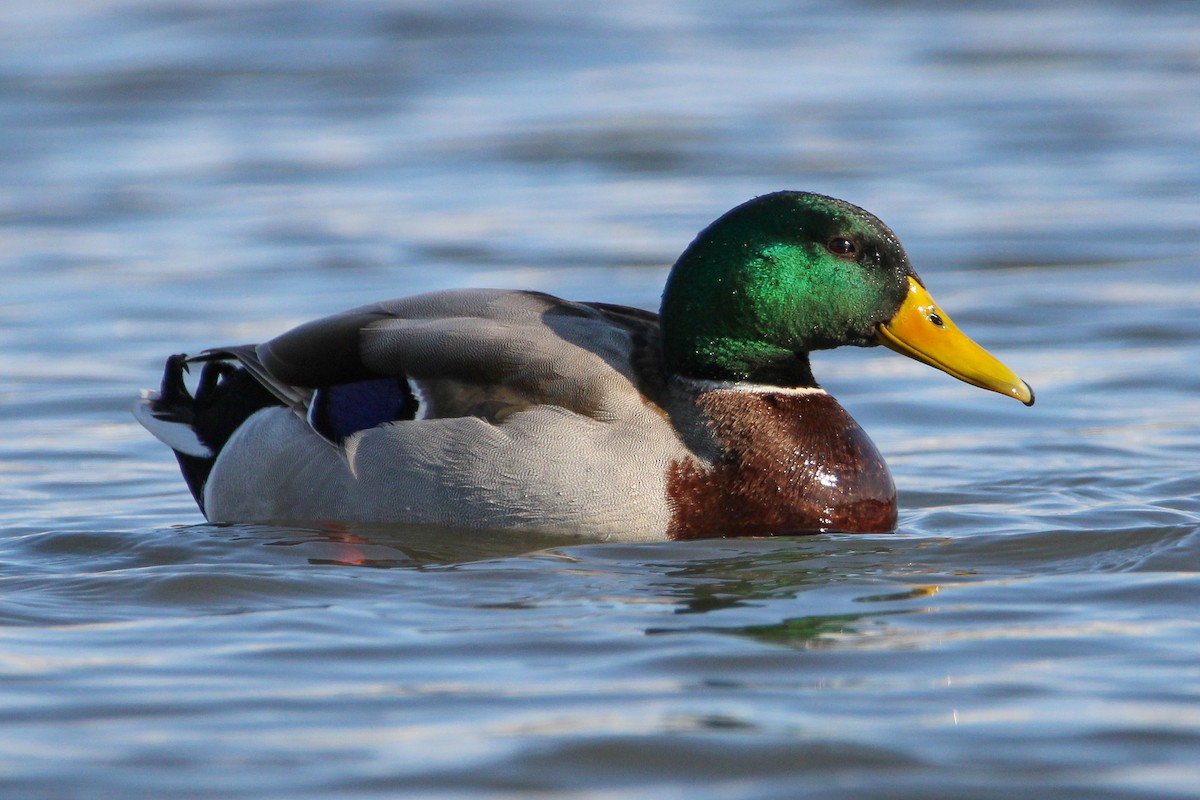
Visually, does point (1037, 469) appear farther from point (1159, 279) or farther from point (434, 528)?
point (1159, 279)

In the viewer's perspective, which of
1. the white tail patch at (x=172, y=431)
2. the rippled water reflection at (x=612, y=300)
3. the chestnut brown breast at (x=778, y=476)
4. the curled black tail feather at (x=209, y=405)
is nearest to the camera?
the rippled water reflection at (x=612, y=300)

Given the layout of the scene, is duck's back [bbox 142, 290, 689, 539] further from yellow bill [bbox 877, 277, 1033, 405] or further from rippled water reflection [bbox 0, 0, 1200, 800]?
yellow bill [bbox 877, 277, 1033, 405]

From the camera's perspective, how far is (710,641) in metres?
5.03

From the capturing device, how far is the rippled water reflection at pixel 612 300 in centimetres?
443

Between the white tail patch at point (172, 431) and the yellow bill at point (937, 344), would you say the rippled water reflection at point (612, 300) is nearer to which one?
the white tail patch at point (172, 431)

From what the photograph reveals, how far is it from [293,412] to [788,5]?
12290 millimetres

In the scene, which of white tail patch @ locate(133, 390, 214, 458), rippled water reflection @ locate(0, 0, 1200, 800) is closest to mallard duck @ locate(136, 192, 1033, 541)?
rippled water reflection @ locate(0, 0, 1200, 800)

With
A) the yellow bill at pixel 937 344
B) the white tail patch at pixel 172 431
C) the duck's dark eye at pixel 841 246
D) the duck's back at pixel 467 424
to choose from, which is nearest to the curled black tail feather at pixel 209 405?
the white tail patch at pixel 172 431

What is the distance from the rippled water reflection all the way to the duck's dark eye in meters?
0.90

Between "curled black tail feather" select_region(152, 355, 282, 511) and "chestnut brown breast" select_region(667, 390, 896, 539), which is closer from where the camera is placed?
"chestnut brown breast" select_region(667, 390, 896, 539)

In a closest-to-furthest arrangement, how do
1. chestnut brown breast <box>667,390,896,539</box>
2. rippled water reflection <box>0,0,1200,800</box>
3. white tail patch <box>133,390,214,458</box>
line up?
rippled water reflection <box>0,0,1200,800</box>, chestnut brown breast <box>667,390,896,539</box>, white tail patch <box>133,390,214,458</box>

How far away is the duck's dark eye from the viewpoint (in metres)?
6.30

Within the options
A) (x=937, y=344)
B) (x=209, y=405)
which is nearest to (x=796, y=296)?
(x=937, y=344)

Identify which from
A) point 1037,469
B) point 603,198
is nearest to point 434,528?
point 1037,469
